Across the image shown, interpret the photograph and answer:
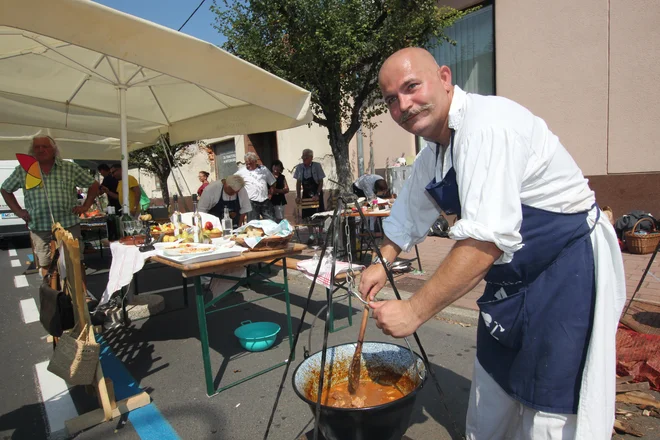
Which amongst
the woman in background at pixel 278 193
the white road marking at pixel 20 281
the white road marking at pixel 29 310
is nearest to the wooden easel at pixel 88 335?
the white road marking at pixel 29 310

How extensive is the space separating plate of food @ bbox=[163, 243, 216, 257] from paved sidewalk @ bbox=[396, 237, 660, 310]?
2449mm

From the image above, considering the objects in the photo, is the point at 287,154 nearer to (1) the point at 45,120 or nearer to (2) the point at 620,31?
(1) the point at 45,120

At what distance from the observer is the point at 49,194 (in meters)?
Answer: 4.68

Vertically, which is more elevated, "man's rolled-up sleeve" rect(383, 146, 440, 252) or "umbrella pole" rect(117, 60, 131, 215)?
"umbrella pole" rect(117, 60, 131, 215)

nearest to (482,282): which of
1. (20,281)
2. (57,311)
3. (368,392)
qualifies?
(368,392)

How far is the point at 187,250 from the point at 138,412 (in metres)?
1.19

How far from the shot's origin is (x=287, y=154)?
13.7 metres

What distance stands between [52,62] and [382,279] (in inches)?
191

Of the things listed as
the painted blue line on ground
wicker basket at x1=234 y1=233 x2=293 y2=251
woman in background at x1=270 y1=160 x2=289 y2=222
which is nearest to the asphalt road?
the painted blue line on ground

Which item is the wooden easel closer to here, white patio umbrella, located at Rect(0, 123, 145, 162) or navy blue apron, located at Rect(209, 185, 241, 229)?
navy blue apron, located at Rect(209, 185, 241, 229)

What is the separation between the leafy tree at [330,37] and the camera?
20.0 feet

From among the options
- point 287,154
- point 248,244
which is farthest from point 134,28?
point 287,154

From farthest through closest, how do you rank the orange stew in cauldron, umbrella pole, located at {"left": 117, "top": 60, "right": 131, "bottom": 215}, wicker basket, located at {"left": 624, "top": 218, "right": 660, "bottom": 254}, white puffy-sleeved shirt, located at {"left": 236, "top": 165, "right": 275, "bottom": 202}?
1. white puffy-sleeved shirt, located at {"left": 236, "top": 165, "right": 275, "bottom": 202}
2. wicker basket, located at {"left": 624, "top": 218, "right": 660, "bottom": 254}
3. umbrella pole, located at {"left": 117, "top": 60, "right": 131, "bottom": 215}
4. the orange stew in cauldron

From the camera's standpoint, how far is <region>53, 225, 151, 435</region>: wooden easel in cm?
248
